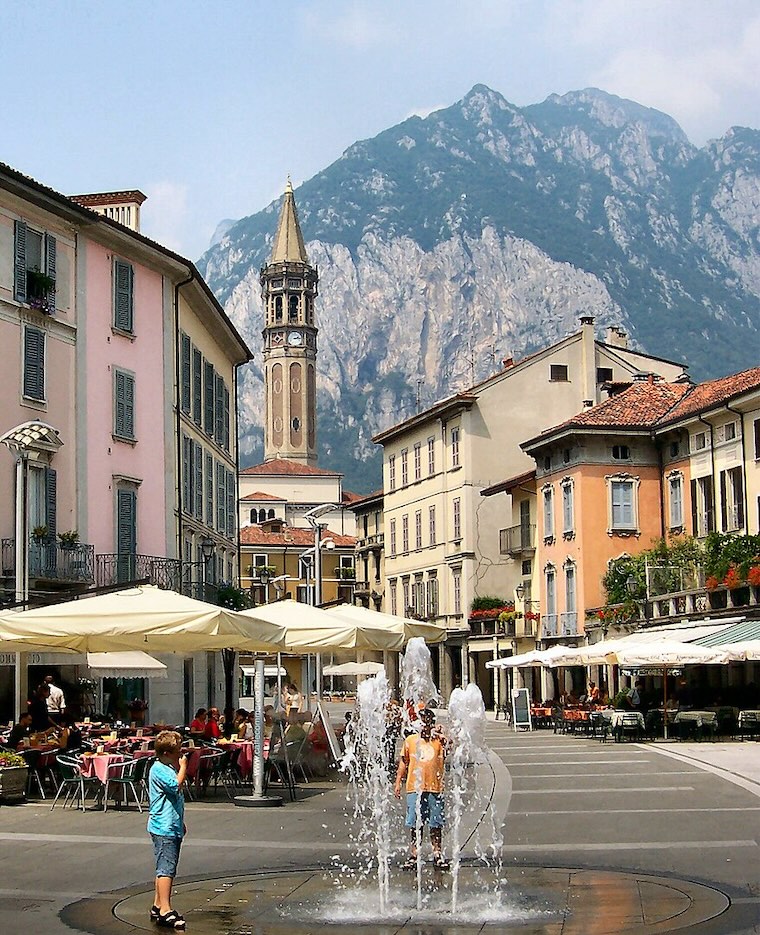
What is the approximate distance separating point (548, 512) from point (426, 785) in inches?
1802

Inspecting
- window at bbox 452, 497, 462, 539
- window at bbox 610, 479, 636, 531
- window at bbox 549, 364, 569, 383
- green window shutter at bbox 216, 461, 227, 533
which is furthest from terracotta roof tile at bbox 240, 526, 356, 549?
green window shutter at bbox 216, 461, 227, 533

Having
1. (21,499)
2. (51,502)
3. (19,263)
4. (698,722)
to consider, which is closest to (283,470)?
(698,722)

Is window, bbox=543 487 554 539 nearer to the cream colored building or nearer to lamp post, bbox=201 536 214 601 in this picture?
the cream colored building

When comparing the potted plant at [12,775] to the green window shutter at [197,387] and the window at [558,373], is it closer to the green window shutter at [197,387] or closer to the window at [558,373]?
the green window shutter at [197,387]

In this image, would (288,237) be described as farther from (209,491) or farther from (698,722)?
(698,722)

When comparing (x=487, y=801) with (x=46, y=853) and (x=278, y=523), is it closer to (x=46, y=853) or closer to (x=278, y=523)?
(x=46, y=853)

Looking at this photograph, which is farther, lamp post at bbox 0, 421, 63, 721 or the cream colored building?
the cream colored building

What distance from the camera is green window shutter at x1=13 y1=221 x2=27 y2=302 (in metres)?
33.6

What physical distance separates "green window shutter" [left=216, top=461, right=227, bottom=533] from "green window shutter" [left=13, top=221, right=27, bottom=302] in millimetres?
16410

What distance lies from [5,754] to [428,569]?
5306 cm

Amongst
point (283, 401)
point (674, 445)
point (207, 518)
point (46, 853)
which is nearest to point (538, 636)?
point (674, 445)

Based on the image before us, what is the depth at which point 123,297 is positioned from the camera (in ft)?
125

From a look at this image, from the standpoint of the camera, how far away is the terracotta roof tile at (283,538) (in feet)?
362

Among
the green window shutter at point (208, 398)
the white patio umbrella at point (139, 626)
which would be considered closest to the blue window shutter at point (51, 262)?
the green window shutter at point (208, 398)
